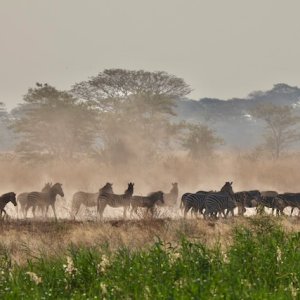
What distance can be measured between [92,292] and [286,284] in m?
2.68

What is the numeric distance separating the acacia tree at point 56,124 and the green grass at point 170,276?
40046 millimetres

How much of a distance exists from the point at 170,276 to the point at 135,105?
4766 cm

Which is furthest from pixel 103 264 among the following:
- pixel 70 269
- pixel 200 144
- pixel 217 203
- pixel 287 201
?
pixel 200 144

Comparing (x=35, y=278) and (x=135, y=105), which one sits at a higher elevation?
(x=135, y=105)

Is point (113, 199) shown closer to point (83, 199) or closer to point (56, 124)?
point (83, 199)

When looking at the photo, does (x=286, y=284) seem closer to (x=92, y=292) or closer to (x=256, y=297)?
(x=256, y=297)

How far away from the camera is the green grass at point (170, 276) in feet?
24.9

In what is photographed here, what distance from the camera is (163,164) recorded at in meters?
43.4

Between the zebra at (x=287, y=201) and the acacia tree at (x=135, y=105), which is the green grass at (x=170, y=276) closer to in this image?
the zebra at (x=287, y=201)

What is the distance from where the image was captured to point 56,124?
50344 mm

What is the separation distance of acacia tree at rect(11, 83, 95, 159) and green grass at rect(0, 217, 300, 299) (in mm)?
40046

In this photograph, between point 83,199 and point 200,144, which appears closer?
point 83,199

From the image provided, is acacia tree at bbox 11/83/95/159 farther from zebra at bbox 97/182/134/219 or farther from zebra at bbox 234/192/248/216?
zebra at bbox 234/192/248/216

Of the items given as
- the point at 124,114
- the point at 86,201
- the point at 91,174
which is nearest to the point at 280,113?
the point at 124,114
